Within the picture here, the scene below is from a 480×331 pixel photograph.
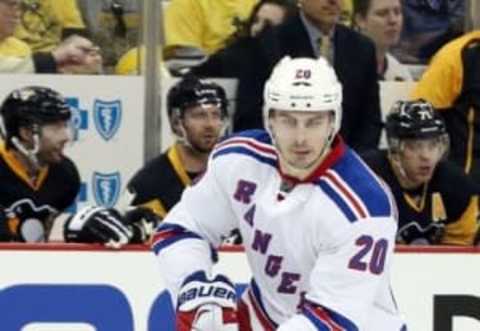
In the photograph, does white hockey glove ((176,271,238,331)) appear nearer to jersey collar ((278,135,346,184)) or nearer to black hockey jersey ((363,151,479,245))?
jersey collar ((278,135,346,184))

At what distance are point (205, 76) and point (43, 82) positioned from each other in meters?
0.56

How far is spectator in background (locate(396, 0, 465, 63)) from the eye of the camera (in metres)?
6.45

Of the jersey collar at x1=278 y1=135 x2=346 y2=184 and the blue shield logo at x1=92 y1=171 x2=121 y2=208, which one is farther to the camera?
the blue shield logo at x1=92 y1=171 x2=121 y2=208

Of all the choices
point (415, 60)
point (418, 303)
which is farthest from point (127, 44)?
point (418, 303)

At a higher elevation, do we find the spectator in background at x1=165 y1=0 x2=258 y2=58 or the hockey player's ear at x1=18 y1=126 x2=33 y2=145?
the spectator in background at x1=165 y1=0 x2=258 y2=58

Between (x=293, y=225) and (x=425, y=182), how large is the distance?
1822 millimetres

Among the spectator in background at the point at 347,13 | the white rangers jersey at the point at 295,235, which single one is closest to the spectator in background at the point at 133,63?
the spectator in background at the point at 347,13

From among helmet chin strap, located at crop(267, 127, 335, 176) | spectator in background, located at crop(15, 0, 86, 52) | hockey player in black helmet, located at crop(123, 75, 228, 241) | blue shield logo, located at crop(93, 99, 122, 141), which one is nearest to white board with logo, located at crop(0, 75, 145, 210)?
blue shield logo, located at crop(93, 99, 122, 141)

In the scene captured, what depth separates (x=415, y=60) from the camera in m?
6.45

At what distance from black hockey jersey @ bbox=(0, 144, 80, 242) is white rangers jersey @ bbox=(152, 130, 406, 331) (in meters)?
1.27

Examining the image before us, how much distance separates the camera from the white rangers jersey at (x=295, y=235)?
4082 mm

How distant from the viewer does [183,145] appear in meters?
5.88

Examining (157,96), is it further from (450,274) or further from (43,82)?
(450,274)

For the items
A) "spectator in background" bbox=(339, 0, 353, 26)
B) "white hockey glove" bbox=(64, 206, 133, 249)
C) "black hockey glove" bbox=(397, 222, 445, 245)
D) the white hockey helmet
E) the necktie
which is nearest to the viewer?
the white hockey helmet
